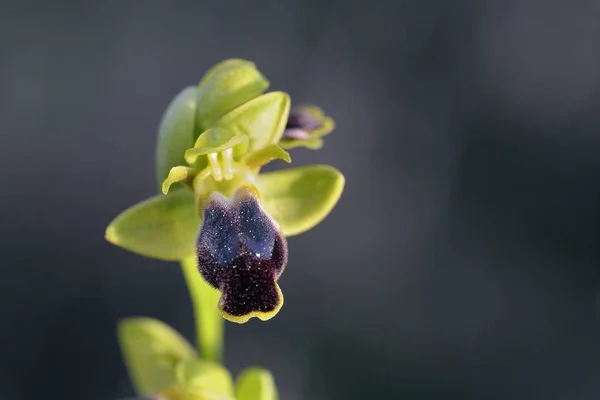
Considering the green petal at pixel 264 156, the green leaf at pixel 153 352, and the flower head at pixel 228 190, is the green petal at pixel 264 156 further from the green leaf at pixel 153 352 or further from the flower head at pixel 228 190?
the green leaf at pixel 153 352

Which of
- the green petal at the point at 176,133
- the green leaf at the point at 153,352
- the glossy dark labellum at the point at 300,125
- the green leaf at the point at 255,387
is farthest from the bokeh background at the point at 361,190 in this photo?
the green petal at the point at 176,133

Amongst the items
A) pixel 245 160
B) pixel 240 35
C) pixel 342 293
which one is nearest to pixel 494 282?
pixel 342 293

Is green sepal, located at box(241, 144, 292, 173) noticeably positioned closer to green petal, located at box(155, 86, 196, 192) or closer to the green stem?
green petal, located at box(155, 86, 196, 192)

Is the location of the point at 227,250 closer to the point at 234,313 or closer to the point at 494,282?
the point at 234,313

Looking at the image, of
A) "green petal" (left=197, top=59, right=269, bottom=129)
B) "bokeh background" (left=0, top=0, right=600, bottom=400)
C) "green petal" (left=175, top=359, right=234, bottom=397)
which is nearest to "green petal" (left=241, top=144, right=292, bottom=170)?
"green petal" (left=197, top=59, right=269, bottom=129)

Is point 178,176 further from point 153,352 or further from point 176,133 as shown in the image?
point 153,352

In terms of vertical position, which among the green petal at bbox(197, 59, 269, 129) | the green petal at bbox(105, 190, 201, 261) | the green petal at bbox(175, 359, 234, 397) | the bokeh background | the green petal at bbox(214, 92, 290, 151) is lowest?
the green petal at bbox(175, 359, 234, 397)
